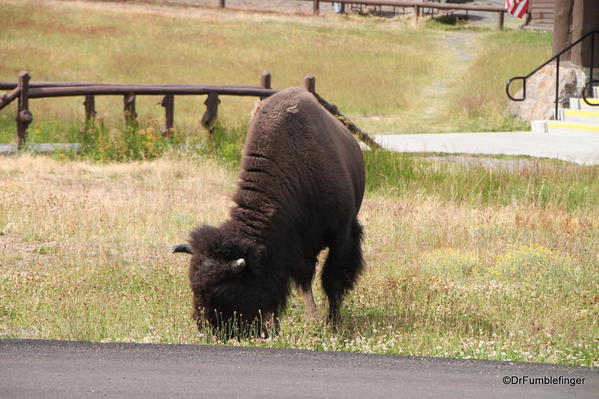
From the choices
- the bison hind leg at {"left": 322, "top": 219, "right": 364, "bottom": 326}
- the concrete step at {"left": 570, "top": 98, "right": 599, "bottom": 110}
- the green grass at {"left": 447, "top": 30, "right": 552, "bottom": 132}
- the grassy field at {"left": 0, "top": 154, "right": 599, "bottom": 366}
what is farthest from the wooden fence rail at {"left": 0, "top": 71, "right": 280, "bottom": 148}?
the bison hind leg at {"left": 322, "top": 219, "right": 364, "bottom": 326}

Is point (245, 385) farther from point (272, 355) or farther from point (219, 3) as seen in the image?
point (219, 3)

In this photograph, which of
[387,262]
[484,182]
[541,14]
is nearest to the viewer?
[387,262]

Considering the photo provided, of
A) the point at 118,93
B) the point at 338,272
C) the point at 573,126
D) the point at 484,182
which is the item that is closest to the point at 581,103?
the point at 573,126

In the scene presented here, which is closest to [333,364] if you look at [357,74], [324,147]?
[324,147]

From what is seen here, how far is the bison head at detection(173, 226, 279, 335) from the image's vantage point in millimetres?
5797

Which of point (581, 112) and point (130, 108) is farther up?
point (130, 108)

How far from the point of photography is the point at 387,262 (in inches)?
342

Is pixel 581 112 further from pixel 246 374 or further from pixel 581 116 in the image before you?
pixel 246 374

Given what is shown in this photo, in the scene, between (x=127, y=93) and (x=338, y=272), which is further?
(x=127, y=93)

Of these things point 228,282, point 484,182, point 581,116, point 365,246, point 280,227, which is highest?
point 280,227

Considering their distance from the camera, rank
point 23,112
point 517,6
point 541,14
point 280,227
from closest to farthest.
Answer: point 280,227
point 23,112
point 517,6
point 541,14

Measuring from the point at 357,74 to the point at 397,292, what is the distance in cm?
2437

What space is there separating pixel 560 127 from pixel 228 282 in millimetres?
14163

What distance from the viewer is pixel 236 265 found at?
5.78 metres
